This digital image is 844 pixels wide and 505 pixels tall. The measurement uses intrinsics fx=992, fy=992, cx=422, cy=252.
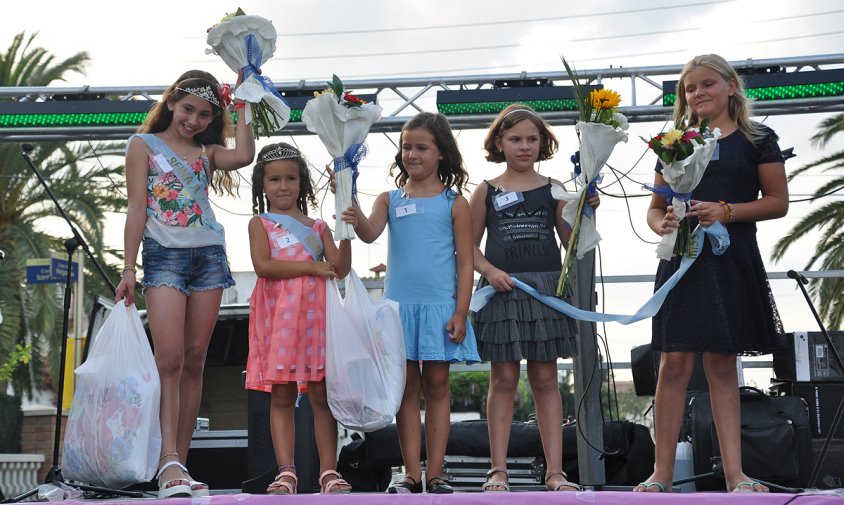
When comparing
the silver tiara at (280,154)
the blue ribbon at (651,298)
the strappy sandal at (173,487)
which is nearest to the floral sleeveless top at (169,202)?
the silver tiara at (280,154)

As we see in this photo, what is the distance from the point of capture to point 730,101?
12.6ft

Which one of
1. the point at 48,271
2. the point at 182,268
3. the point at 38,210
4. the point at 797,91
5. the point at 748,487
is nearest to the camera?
the point at 748,487

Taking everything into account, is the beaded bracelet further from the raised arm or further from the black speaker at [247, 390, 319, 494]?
the black speaker at [247, 390, 319, 494]

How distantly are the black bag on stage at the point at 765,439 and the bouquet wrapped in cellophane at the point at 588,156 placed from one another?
1.18m

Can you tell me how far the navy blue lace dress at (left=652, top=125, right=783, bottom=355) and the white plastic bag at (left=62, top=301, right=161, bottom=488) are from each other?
6.21 ft

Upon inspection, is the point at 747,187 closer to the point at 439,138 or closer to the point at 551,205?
the point at 551,205

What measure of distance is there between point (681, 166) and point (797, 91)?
11.3ft

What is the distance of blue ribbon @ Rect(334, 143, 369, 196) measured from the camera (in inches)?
153

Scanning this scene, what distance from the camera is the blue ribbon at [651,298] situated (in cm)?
362

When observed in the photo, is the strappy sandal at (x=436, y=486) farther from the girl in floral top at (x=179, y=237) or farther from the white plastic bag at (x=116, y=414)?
the white plastic bag at (x=116, y=414)

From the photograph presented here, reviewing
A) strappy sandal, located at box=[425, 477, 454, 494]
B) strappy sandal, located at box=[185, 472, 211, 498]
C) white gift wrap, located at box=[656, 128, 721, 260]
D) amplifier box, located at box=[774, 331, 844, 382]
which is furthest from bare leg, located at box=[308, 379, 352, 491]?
amplifier box, located at box=[774, 331, 844, 382]

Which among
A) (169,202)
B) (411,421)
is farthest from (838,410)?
(169,202)

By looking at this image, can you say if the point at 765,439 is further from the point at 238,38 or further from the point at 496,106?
the point at 496,106

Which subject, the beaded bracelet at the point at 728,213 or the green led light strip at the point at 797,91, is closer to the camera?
the beaded bracelet at the point at 728,213
